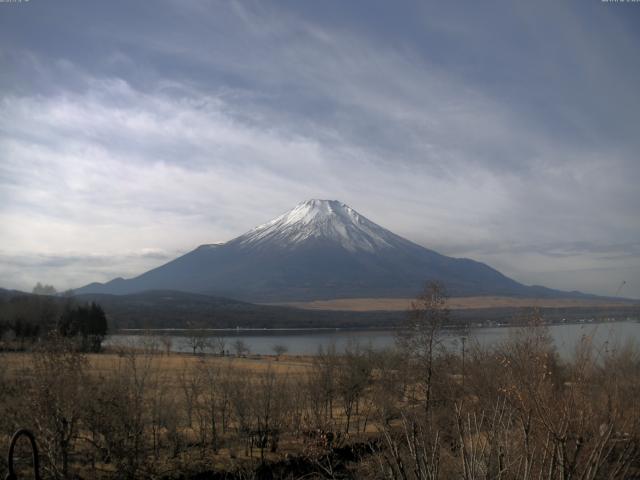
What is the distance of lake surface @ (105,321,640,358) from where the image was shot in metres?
7.37

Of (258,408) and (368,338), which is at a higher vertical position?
(368,338)

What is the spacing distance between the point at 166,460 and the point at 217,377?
14.2ft

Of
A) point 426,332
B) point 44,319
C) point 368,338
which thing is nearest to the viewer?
point 426,332

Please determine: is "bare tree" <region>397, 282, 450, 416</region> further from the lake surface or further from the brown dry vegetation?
the lake surface

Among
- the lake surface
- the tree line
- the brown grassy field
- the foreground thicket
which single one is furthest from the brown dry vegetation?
the brown grassy field

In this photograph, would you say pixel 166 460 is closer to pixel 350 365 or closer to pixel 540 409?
pixel 350 365

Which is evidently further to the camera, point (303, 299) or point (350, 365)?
point (303, 299)

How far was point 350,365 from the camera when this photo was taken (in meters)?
28.2

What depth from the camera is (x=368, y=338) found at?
5447 cm

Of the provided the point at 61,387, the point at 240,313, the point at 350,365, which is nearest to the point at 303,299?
the point at 240,313

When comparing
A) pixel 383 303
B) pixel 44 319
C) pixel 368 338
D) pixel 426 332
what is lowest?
pixel 368 338

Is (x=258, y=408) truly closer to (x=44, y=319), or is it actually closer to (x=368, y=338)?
(x=368, y=338)

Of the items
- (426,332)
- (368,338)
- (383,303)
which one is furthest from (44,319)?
(383,303)

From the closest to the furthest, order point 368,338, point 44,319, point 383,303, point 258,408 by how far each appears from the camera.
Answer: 1. point 258,408
2. point 368,338
3. point 44,319
4. point 383,303
